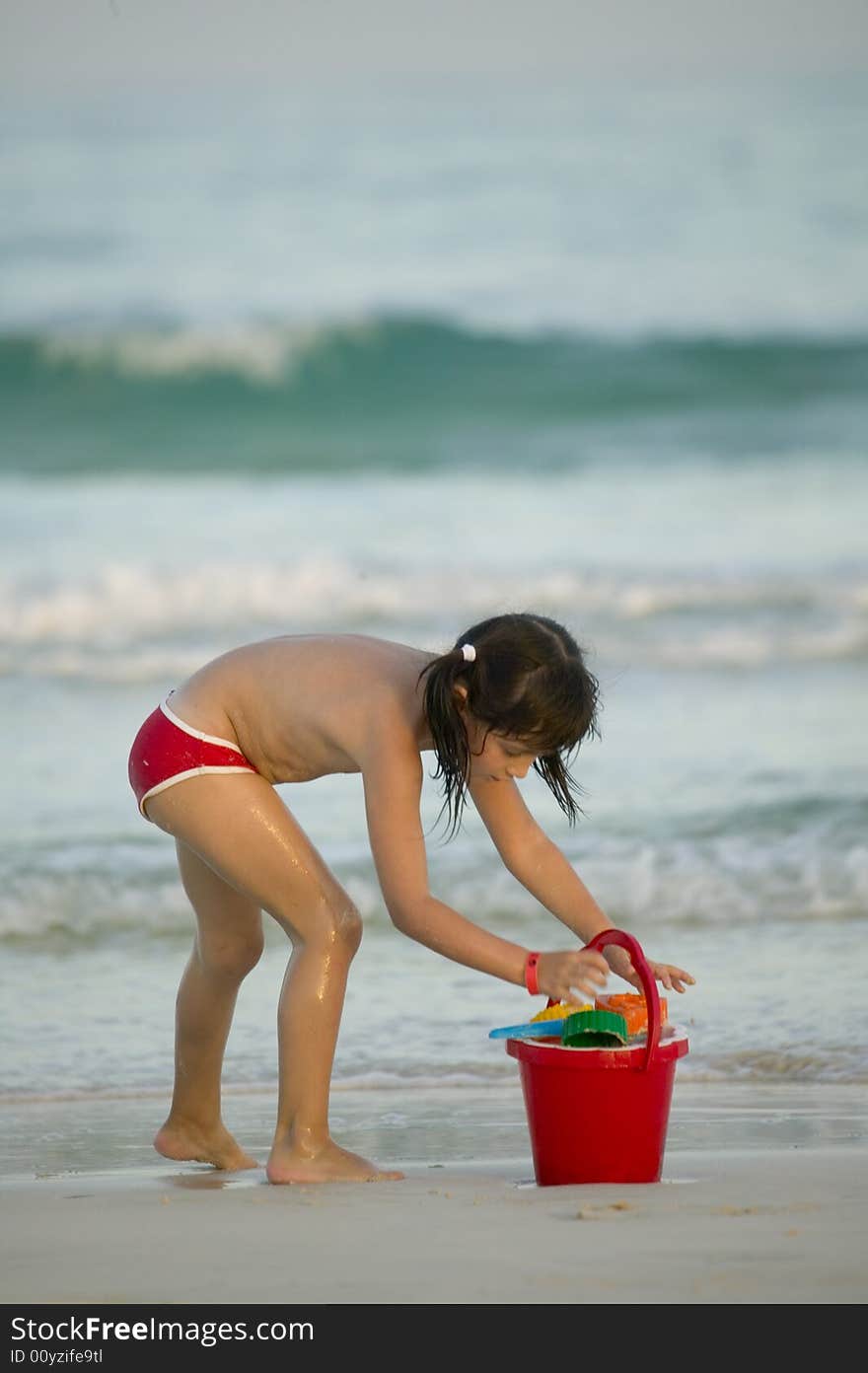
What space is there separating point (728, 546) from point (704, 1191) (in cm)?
733

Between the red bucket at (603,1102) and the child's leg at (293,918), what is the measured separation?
11.2 inches

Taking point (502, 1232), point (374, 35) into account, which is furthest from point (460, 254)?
point (502, 1232)

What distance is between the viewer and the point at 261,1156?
2965 mm

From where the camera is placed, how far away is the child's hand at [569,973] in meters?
2.36

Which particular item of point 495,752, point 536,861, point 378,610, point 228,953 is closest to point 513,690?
point 495,752

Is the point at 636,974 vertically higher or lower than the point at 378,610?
lower

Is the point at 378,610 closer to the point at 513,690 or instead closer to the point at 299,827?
the point at 299,827

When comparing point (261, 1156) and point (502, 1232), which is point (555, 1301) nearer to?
point (502, 1232)

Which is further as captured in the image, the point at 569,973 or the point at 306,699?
the point at 306,699

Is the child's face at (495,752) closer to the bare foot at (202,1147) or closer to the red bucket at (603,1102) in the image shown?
the red bucket at (603,1102)

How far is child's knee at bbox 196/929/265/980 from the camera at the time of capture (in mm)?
2816

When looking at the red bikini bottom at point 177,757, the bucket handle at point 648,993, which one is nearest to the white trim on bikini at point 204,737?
the red bikini bottom at point 177,757

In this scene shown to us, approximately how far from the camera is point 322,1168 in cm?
256

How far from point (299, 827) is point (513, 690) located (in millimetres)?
431
